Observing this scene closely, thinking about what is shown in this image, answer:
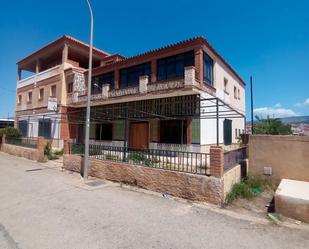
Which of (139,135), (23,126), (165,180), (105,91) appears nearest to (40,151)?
(105,91)

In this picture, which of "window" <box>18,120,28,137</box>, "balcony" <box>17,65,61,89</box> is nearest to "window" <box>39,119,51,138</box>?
"window" <box>18,120,28,137</box>

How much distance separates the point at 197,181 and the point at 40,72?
22.4m

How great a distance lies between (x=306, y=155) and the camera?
22.3ft

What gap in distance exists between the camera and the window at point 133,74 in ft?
48.7

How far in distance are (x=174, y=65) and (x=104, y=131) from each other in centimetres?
875

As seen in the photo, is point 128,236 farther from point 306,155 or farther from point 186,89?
point 186,89

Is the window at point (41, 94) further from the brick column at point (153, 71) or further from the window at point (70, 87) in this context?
the brick column at point (153, 71)

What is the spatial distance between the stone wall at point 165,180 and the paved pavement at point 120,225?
0.41 meters

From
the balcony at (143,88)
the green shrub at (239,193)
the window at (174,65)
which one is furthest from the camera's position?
the window at (174,65)

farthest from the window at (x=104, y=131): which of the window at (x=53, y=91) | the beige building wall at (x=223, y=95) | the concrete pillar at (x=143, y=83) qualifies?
the beige building wall at (x=223, y=95)

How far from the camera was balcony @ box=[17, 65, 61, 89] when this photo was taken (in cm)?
2013

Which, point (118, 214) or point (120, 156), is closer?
point (118, 214)

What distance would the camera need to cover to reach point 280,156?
7340 millimetres

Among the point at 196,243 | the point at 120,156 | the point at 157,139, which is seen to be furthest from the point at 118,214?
the point at 157,139
